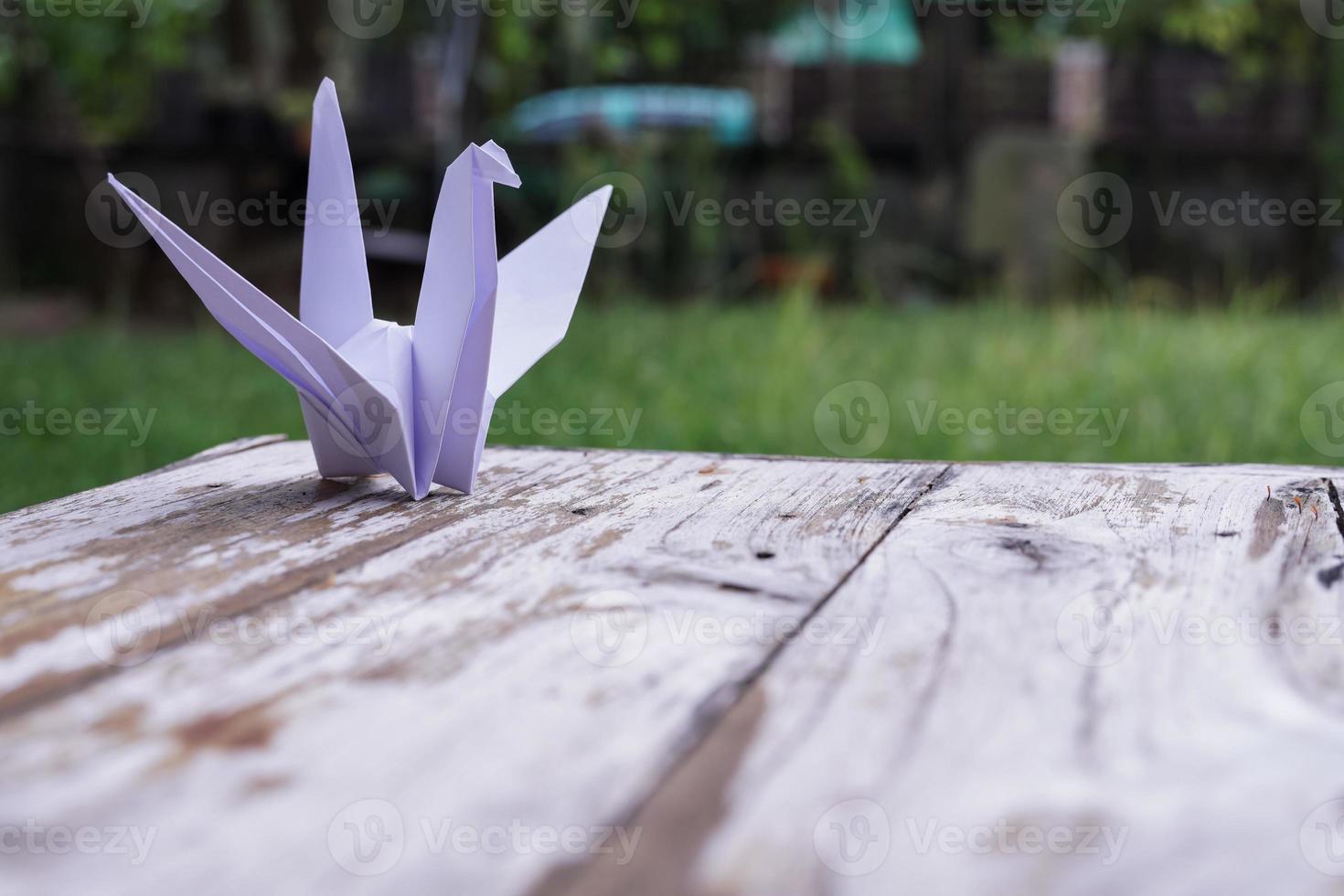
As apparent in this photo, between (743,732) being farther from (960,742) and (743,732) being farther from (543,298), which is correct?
(543,298)

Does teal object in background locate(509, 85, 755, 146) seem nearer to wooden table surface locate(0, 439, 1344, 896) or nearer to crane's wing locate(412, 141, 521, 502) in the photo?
crane's wing locate(412, 141, 521, 502)

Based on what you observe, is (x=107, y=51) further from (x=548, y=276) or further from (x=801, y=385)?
(x=548, y=276)

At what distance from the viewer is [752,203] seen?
6.30m

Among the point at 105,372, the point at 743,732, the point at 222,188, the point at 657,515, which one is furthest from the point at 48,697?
the point at 222,188

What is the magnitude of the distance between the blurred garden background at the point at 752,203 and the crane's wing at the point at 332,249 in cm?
174

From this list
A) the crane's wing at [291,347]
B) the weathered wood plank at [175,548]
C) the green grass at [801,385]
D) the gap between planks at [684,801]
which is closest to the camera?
the gap between planks at [684,801]

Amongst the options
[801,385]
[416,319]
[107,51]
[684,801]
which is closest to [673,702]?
[684,801]

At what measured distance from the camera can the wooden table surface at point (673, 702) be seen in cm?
39

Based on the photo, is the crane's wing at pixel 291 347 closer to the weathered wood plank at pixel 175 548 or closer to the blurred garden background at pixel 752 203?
the weathered wood plank at pixel 175 548

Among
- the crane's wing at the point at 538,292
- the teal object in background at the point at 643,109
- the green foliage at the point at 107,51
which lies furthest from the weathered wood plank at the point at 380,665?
the green foliage at the point at 107,51

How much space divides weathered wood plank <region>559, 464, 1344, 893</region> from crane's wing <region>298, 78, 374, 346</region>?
511 millimetres

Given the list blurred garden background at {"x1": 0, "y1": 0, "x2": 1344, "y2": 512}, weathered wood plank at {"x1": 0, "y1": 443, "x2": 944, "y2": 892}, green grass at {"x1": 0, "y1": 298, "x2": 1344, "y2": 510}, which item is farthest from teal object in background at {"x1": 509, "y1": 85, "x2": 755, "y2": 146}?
weathered wood plank at {"x1": 0, "y1": 443, "x2": 944, "y2": 892}

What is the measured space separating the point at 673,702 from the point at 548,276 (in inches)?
23.6

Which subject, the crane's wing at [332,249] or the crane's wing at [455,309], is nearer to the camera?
the crane's wing at [455,309]
